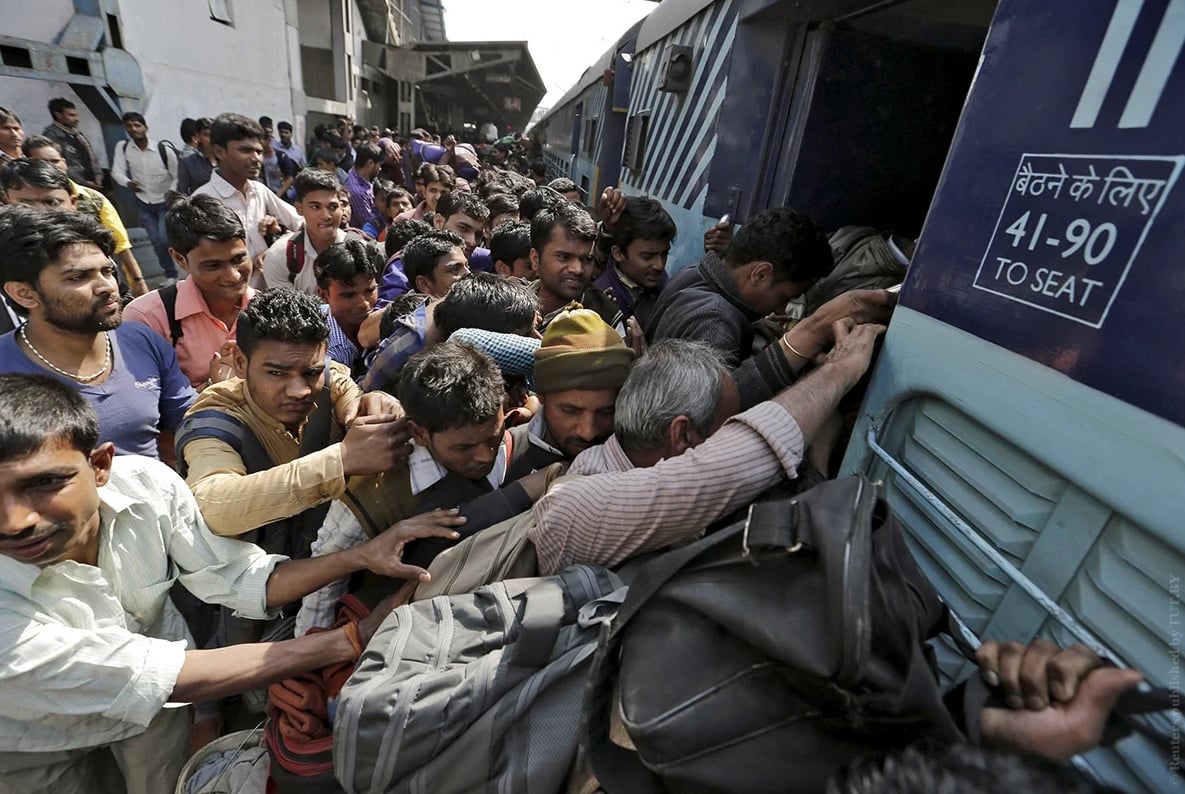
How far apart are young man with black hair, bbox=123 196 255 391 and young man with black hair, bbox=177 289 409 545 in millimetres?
700

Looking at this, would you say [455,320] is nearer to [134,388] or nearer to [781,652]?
Answer: [134,388]

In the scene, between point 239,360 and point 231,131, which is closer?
point 239,360

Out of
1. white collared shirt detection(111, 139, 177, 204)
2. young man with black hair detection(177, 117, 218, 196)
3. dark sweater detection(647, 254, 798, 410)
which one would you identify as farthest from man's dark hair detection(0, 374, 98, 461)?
white collared shirt detection(111, 139, 177, 204)

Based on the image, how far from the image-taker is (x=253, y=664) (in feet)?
4.30

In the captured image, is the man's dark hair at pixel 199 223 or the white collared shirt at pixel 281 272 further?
the white collared shirt at pixel 281 272

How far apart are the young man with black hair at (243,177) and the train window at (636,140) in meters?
2.82

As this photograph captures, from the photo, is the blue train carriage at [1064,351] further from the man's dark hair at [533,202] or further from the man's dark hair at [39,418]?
the man's dark hair at [533,202]

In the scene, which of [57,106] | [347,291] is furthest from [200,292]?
[57,106]

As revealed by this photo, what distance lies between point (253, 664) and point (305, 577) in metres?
0.21

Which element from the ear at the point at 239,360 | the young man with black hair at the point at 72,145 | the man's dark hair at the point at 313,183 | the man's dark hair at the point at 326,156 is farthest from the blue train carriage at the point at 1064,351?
the man's dark hair at the point at 326,156

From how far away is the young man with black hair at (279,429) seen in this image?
146 centimetres

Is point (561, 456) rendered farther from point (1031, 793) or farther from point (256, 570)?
point (1031, 793)

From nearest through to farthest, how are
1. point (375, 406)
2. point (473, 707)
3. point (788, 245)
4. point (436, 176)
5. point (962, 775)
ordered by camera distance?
point (962, 775) → point (473, 707) → point (375, 406) → point (788, 245) → point (436, 176)

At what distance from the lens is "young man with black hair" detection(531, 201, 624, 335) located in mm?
2705
